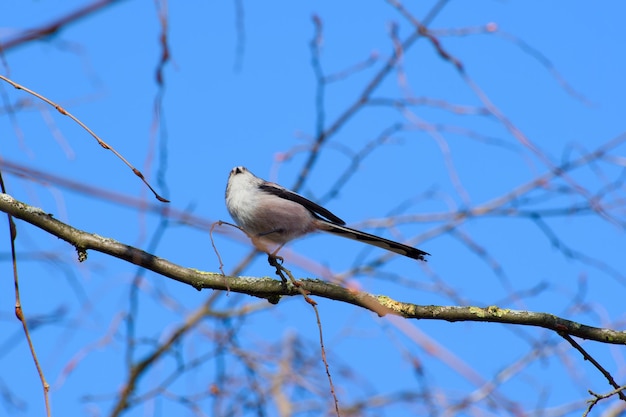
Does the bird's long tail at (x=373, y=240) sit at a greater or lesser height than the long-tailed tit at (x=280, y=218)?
lesser

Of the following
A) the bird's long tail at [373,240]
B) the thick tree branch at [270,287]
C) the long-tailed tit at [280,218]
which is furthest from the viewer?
the long-tailed tit at [280,218]

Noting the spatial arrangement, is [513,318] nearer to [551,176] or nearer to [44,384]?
[551,176]

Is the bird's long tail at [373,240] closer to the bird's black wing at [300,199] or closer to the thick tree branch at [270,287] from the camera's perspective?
the bird's black wing at [300,199]

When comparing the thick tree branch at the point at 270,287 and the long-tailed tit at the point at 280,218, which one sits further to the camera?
the long-tailed tit at the point at 280,218

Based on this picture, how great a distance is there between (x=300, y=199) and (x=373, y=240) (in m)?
0.54

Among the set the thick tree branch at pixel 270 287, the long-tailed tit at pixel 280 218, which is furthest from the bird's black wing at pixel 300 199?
the thick tree branch at pixel 270 287

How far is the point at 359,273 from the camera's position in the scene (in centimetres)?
404

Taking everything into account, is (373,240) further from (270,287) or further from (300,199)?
(270,287)

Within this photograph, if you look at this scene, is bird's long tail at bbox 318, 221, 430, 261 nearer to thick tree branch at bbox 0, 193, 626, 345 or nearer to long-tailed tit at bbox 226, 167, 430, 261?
long-tailed tit at bbox 226, 167, 430, 261

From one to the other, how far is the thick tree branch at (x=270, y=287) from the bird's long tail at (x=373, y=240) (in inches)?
27.9

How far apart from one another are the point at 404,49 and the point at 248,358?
69.4 inches

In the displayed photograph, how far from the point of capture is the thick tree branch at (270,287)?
2.48 meters

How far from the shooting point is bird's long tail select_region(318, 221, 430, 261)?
3.46 m

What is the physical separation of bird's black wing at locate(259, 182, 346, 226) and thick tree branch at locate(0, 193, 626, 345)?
3.59 feet
